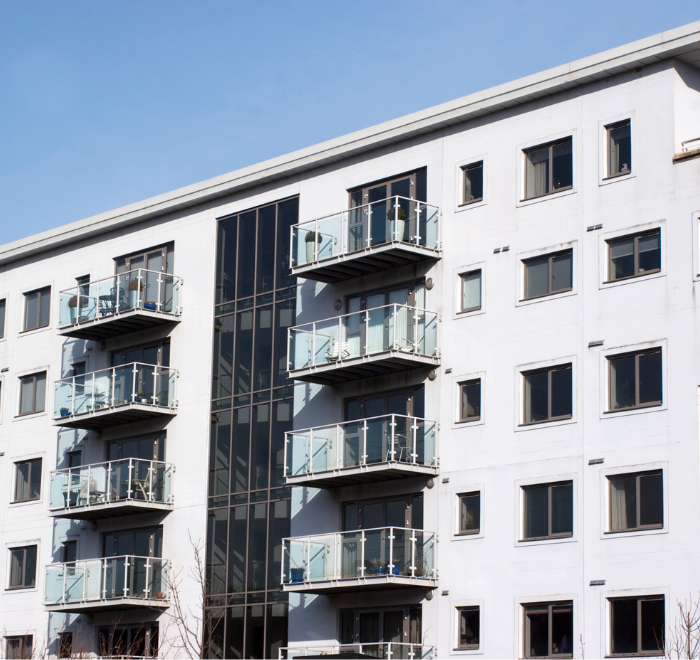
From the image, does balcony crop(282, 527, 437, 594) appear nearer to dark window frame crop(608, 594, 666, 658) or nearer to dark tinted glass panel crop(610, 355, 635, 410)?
dark window frame crop(608, 594, 666, 658)

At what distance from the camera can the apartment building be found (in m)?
A: 32.7

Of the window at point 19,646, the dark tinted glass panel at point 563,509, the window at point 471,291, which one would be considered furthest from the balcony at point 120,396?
the dark tinted glass panel at point 563,509

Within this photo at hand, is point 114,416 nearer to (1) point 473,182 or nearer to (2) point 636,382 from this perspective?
(1) point 473,182

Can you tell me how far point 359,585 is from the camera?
35.1 meters

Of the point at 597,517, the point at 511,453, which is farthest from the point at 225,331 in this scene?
the point at 597,517

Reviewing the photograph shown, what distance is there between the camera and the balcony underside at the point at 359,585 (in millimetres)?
34594

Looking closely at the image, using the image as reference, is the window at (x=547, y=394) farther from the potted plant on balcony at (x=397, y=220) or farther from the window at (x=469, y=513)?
the potted plant on balcony at (x=397, y=220)

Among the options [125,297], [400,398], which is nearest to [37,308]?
[125,297]

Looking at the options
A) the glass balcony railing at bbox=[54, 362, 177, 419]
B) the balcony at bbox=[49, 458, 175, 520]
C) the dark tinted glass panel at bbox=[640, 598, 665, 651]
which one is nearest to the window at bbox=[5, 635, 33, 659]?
the balcony at bbox=[49, 458, 175, 520]

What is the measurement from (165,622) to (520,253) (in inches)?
610

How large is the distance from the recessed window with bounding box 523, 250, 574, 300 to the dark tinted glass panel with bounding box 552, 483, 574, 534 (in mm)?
4914

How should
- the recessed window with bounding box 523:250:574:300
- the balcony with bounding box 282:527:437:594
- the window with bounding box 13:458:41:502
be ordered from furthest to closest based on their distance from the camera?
1. the window with bounding box 13:458:41:502
2. the balcony with bounding box 282:527:437:594
3. the recessed window with bounding box 523:250:574:300

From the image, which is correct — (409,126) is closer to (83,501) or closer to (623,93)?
(623,93)

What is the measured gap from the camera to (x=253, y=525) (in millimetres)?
40344
